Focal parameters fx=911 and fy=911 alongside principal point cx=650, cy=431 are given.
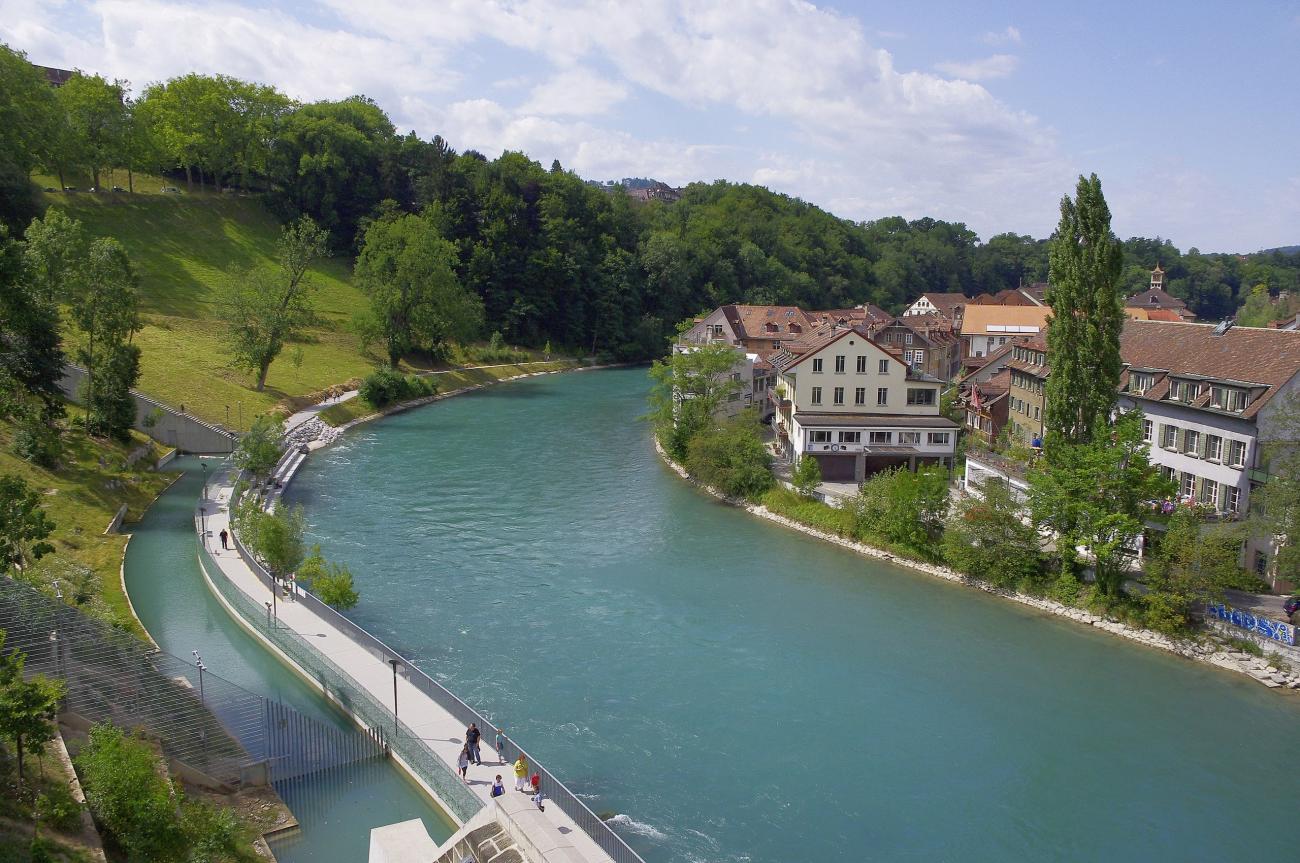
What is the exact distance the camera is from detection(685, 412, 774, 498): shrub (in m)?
37.8

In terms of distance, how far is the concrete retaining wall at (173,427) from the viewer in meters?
40.9

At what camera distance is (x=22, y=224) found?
56875 mm

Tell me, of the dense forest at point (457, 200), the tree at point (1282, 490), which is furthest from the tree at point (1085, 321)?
the dense forest at point (457, 200)

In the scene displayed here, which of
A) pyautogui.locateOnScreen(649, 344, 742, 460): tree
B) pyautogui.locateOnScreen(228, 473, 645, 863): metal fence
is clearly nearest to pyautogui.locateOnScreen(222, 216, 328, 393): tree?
pyautogui.locateOnScreen(649, 344, 742, 460): tree

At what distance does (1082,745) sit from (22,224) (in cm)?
6423

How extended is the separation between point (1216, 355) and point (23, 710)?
31.8 metres

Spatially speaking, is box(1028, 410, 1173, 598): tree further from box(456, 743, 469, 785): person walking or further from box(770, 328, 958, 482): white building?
box(456, 743, 469, 785): person walking

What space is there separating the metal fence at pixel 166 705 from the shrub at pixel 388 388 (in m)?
40.9

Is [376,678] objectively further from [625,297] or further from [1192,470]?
[625,297]

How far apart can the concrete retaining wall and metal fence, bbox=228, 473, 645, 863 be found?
64.0ft

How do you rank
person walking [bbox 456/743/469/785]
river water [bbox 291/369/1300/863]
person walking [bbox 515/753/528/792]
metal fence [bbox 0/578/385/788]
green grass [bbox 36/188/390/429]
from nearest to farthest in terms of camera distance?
1. metal fence [bbox 0/578/385/788]
2. person walking [bbox 515/753/528/792]
3. person walking [bbox 456/743/469/785]
4. river water [bbox 291/369/1300/863]
5. green grass [bbox 36/188/390/429]

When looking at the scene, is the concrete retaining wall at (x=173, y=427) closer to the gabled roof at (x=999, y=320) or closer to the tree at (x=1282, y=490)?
the tree at (x=1282, y=490)

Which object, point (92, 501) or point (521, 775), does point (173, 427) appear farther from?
point (521, 775)

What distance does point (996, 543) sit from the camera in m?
28.2
